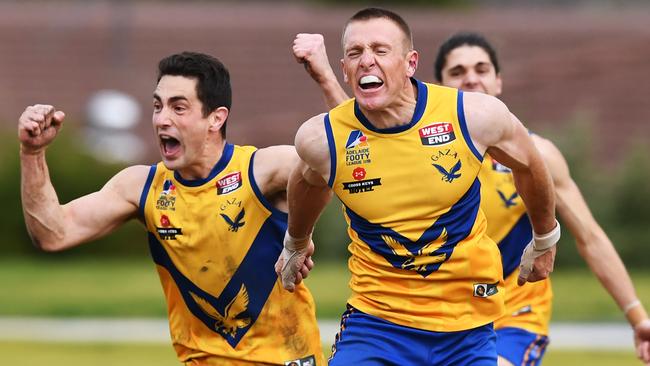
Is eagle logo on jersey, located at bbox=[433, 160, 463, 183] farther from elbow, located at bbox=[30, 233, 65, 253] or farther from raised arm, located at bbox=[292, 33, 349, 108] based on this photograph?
elbow, located at bbox=[30, 233, 65, 253]

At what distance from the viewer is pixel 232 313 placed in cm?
694

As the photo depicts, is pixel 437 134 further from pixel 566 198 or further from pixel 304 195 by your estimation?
pixel 566 198

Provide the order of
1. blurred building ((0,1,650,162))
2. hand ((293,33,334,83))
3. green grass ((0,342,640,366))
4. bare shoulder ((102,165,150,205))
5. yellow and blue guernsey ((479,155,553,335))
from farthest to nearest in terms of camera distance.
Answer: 1. blurred building ((0,1,650,162))
2. green grass ((0,342,640,366))
3. yellow and blue guernsey ((479,155,553,335))
4. hand ((293,33,334,83))
5. bare shoulder ((102,165,150,205))

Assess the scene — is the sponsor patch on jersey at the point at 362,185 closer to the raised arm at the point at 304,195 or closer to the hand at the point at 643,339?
the raised arm at the point at 304,195

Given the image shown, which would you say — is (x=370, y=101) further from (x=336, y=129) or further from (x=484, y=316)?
(x=484, y=316)

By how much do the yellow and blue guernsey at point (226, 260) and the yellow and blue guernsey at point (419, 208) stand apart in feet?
2.82

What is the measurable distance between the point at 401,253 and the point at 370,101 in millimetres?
723

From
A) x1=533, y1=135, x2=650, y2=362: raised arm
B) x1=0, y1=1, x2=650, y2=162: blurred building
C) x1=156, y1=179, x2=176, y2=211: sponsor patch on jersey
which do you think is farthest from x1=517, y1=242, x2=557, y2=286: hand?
x1=0, y1=1, x2=650, y2=162: blurred building

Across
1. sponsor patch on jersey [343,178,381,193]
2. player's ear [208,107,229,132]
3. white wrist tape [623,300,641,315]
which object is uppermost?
player's ear [208,107,229,132]

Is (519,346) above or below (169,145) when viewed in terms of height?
below

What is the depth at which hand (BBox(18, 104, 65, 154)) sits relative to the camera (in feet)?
21.1

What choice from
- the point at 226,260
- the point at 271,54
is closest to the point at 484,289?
the point at 226,260

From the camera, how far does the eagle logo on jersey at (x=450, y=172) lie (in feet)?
19.8

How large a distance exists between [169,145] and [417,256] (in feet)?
5.01
